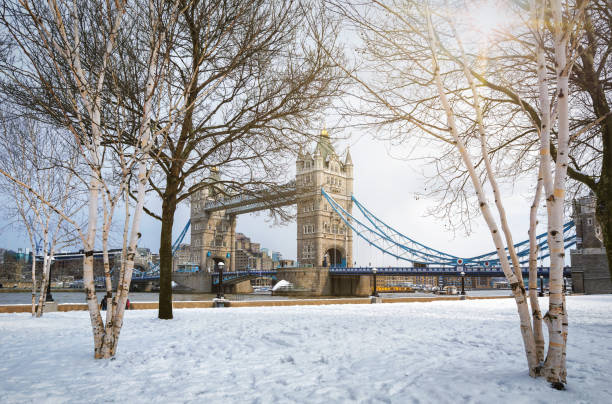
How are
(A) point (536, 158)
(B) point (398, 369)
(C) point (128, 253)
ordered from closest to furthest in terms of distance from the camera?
1. (B) point (398, 369)
2. (C) point (128, 253)
3. (A) point (536, 158)

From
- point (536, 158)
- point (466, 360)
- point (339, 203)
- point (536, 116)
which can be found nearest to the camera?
point (466, 360)

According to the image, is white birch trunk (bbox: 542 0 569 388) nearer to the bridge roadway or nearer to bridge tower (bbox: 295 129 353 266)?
the bridge roadway

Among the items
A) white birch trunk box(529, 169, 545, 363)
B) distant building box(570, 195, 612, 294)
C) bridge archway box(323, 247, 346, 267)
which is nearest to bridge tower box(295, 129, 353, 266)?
bridge archway box(323, 247, 346, 267)

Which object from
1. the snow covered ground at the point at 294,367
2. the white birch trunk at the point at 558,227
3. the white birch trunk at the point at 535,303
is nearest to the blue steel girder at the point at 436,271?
the snow covered ground at the point at 294,367

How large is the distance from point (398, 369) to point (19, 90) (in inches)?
305

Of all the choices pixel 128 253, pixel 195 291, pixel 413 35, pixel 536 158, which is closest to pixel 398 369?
pixel 128 253

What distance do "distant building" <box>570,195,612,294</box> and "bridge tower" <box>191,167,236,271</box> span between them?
67.7 meters

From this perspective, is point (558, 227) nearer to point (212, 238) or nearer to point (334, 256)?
point (334, 256)

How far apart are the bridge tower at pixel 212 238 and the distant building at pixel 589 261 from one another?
67661 millimetres

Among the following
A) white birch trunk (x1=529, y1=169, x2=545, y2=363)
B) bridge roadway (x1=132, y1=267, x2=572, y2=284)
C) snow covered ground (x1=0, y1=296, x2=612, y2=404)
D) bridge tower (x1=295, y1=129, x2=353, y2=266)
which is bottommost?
bridge roadway (x1=132, y1=267, x2=572, y2=284)

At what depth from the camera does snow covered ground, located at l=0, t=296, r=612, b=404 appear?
11.8 feet

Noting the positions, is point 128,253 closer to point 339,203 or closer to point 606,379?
point 606,379

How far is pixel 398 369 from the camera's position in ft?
14.5

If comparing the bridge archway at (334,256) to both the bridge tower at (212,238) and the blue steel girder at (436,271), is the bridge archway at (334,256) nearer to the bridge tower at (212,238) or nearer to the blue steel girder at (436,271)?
the blue steel girder at (436,271)
